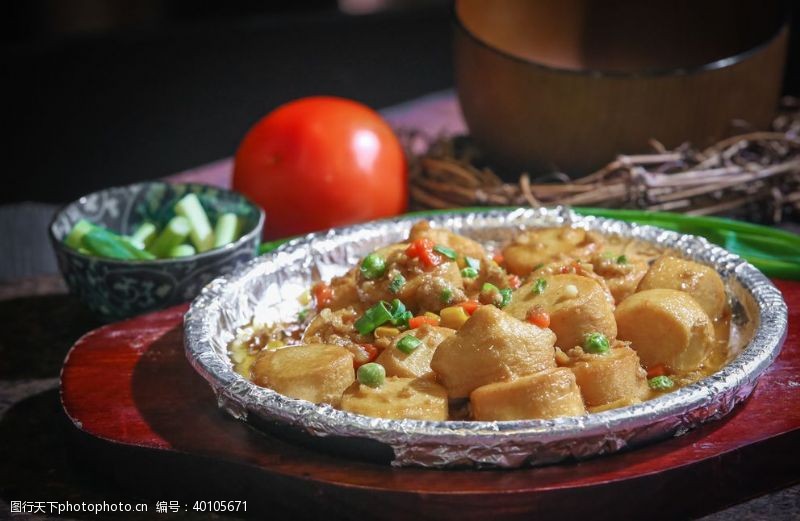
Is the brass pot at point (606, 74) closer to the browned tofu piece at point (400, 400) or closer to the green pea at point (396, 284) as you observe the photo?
the green pea at point (396, 284)

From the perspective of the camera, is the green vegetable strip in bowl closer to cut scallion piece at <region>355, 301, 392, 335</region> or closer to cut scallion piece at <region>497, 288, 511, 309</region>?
cut scallion piece at <region>355, 301, 392, 335</region>

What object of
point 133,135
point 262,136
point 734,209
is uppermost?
point 262,136

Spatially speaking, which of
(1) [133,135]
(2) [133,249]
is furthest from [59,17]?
(2) [133,249]

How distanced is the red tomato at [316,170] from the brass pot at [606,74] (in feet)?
1.31

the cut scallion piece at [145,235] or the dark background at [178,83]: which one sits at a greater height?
the cut scallion piece at [145,235]

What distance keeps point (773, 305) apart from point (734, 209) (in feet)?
3.72

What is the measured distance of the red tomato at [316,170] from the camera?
326cm

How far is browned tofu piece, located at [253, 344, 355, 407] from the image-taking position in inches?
76.1

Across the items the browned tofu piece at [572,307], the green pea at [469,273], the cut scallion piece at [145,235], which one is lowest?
the cut scallion piece at [145,235]

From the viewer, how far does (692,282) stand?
7.47ft

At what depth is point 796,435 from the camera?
1.89m

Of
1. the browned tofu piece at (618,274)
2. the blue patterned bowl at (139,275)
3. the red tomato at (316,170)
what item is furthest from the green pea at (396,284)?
the red tomato at (316,170)

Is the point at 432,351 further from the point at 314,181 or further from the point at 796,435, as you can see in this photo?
the point at 314,181

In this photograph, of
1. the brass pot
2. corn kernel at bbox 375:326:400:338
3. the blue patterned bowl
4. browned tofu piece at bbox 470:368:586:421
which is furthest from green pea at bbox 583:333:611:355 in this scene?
the brass pot
